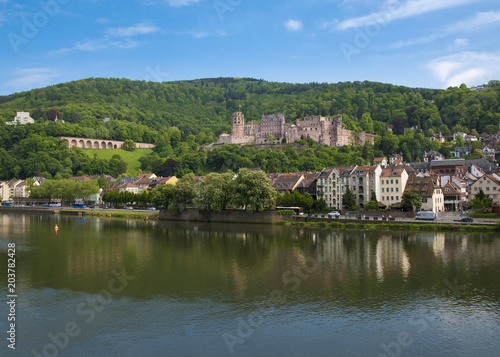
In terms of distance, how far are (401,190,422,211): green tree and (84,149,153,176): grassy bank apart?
9139 cm

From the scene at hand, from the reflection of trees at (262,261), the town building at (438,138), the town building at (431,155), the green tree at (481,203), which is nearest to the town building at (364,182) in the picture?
the green tree at (481,203)

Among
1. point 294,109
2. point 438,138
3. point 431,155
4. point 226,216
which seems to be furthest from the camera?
point 294,109

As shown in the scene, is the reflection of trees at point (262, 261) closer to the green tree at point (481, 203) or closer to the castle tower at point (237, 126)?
the green tree at point (481, 203)

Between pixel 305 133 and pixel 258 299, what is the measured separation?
387ft

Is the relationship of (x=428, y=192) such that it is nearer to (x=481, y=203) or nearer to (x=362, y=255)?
(x=481, y=203)

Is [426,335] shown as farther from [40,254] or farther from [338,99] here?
[338,99]

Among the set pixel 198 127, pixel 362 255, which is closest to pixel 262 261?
pixel 362 255

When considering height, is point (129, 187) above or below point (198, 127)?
below

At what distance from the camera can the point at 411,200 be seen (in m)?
53.6

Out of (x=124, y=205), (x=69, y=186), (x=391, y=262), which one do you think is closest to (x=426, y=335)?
(x=391, y=262)

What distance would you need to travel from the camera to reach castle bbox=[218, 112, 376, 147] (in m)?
135

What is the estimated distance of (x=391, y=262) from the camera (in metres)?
30.6

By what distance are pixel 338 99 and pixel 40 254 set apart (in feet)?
545

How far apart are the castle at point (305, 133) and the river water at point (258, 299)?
9756cm
